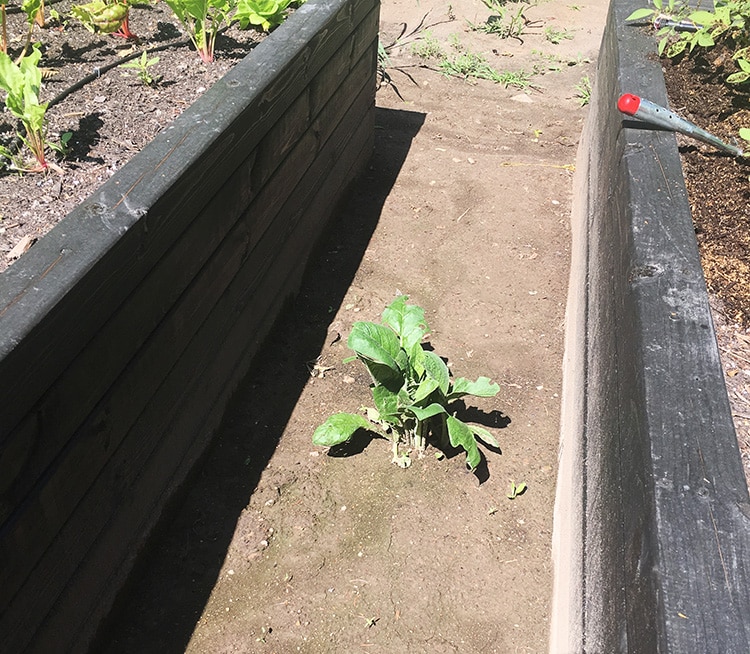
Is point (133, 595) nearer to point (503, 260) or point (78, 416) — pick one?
point (78, 416)

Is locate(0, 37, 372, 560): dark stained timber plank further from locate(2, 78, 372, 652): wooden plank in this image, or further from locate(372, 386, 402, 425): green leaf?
locate(372, 386, 402, 425): green leaf

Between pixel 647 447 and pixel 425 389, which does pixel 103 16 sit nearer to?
pixel 425 389

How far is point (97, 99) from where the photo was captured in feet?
8.00

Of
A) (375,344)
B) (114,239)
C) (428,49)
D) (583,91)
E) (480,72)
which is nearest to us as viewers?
(114,239)

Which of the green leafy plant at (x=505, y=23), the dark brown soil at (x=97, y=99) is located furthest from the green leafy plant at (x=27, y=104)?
the green leafy plant at (x=505, y=23)

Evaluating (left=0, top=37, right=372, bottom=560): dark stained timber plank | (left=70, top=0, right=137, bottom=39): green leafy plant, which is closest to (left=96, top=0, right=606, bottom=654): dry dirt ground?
(left=0, top=37, right=372, bottom=560): dark stained timber plank

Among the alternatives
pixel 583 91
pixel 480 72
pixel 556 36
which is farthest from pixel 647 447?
pixel 556 36

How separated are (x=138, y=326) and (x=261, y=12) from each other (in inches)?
71.5

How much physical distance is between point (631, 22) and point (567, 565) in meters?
2.35

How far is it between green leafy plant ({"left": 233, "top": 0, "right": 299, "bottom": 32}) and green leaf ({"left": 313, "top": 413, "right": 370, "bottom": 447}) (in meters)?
1.71

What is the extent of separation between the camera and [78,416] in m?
1.50

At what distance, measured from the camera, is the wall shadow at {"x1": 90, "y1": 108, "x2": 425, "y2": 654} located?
1929 millimetres

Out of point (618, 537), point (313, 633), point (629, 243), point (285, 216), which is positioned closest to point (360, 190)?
point (285, 216)

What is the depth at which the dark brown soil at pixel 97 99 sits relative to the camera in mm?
1942
